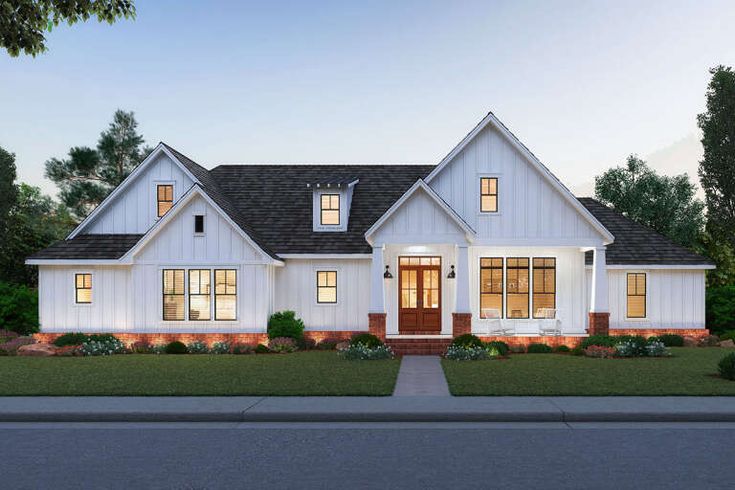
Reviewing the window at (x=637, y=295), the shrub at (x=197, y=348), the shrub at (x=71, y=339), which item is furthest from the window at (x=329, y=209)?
the window at (x=637, y=295)

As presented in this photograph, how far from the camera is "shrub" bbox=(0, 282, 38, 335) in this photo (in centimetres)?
2573

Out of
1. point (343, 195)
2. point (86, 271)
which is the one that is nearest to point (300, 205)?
point (343, 195)

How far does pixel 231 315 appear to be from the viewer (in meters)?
22.7

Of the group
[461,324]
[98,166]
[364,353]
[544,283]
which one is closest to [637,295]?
[544,283]

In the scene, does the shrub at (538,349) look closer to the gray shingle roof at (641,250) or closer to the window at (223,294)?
the gray shingle roof at (641,250)

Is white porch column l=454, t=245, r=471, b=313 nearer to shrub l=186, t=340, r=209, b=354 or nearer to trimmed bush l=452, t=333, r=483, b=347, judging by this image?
trimmed bush l=452, t=333, r=483, b=347

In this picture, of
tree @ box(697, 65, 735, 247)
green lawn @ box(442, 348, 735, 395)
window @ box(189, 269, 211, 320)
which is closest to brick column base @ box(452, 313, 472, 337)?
→ green lawn @ box(442, 348, 735, 395)

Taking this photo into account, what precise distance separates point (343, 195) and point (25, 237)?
24044 millimetres

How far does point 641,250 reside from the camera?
24922 mm

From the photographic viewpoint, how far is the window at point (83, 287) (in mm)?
23516

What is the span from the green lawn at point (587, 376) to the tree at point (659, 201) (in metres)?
17.5

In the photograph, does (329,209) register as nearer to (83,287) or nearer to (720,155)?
(83,287)
